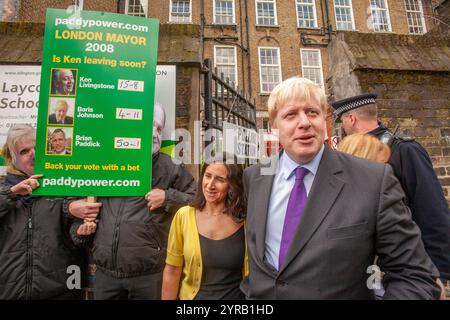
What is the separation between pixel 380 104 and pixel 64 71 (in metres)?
3.66

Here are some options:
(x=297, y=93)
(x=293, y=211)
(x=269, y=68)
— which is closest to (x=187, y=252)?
(x=293, y=211)

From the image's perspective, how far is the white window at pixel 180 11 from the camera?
49.4 feet

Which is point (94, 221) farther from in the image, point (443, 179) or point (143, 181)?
point (443, 179)

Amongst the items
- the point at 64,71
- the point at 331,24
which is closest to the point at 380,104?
the point at 64,71

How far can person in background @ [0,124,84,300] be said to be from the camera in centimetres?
189

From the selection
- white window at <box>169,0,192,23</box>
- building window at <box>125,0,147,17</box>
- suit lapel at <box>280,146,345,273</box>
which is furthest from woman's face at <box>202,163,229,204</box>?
building window at <box>125,0,147,17</box>

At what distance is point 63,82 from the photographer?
1912 mm

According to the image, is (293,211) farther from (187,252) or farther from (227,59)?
(227,59)

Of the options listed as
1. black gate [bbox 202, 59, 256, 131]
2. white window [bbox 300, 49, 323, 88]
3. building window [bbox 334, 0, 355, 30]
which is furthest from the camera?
building window [bbox 334, 0, 355, 30]

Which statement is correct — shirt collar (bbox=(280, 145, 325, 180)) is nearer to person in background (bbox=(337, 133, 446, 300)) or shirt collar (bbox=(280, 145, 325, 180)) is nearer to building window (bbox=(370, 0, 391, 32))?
person in background (bbox=(337, 133, 446, 300))

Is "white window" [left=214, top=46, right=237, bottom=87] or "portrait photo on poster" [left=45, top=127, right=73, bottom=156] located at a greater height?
"white window" [left=214, top=46, right=237, bottom=87]

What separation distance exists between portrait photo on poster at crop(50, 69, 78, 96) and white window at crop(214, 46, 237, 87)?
1354 centimetres

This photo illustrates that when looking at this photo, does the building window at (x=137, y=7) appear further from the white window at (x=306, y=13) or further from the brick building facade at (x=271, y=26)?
the white window at (x=306, y=13)

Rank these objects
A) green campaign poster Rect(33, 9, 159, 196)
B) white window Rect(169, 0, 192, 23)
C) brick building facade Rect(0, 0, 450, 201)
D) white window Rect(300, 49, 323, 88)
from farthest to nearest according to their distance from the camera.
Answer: white window Rect(300, 49, 323, 88)
white window Rect(169, 0, 192, 23)
brick building facade Rect(0, 0, 450, 201)
green campaign poster Rect(33, 9, 159, 196)
